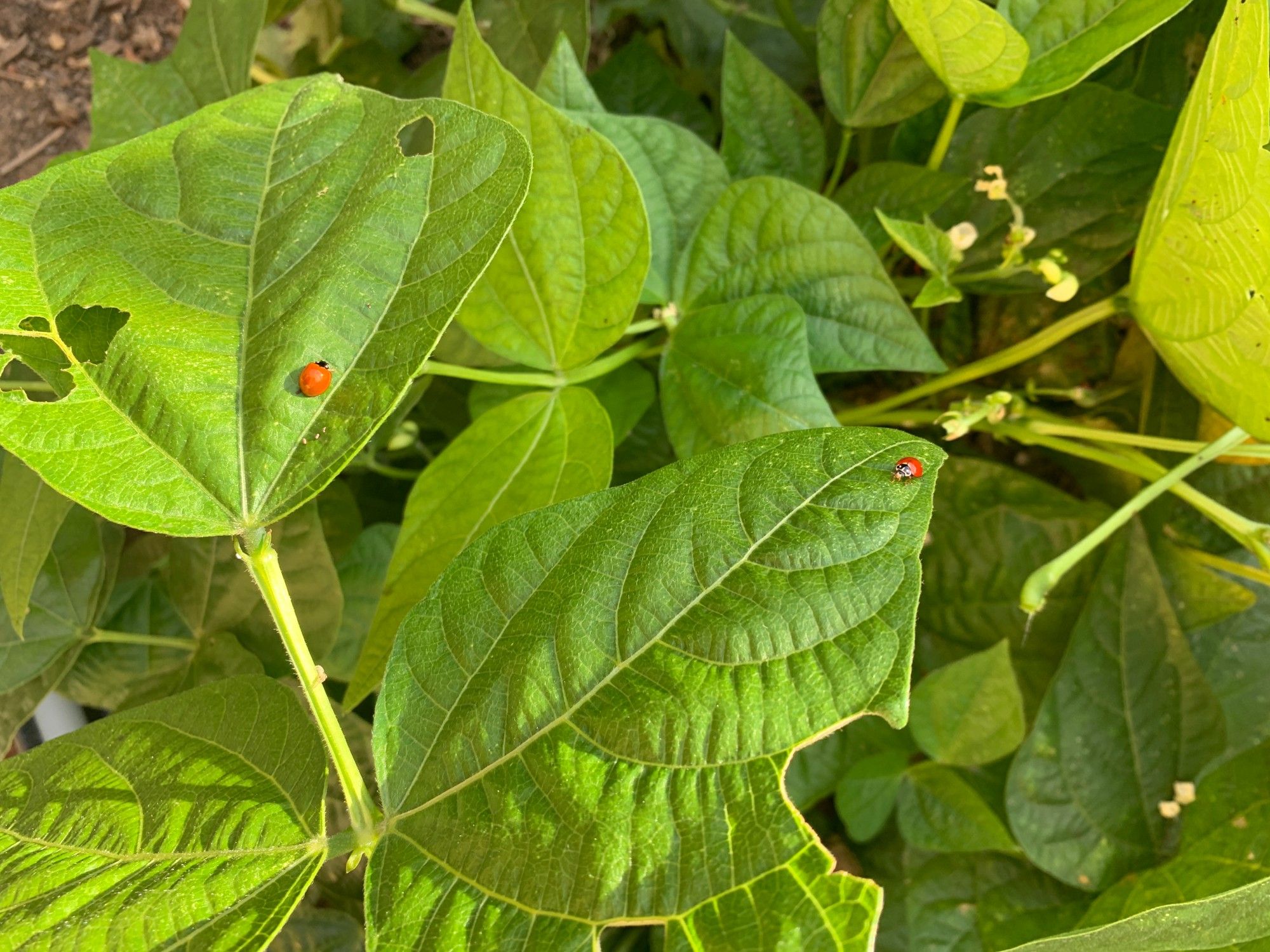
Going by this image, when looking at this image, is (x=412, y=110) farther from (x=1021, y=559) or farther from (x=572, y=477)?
(x=1021, y=559)

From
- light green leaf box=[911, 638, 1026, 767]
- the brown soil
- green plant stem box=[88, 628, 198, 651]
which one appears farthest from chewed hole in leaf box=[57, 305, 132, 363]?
the brown soil

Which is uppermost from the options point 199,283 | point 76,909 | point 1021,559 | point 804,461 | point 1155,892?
point 199,283

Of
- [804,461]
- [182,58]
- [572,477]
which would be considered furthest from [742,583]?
[182,58]

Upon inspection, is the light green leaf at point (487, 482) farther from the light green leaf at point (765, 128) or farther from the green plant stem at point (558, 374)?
the light green leaf at point (765, 128)

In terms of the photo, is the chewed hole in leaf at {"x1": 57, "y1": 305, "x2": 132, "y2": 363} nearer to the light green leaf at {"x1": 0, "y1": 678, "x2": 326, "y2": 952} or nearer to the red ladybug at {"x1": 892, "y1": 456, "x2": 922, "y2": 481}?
the light green leaf at {"x1": 0, "y1": 678, "x2": 326, "y2": 952}

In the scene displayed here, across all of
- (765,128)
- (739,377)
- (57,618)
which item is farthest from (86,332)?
(765,128)

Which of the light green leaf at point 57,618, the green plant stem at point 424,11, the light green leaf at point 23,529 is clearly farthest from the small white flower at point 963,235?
the light green leaf at point 57,618

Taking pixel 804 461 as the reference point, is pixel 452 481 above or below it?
below
